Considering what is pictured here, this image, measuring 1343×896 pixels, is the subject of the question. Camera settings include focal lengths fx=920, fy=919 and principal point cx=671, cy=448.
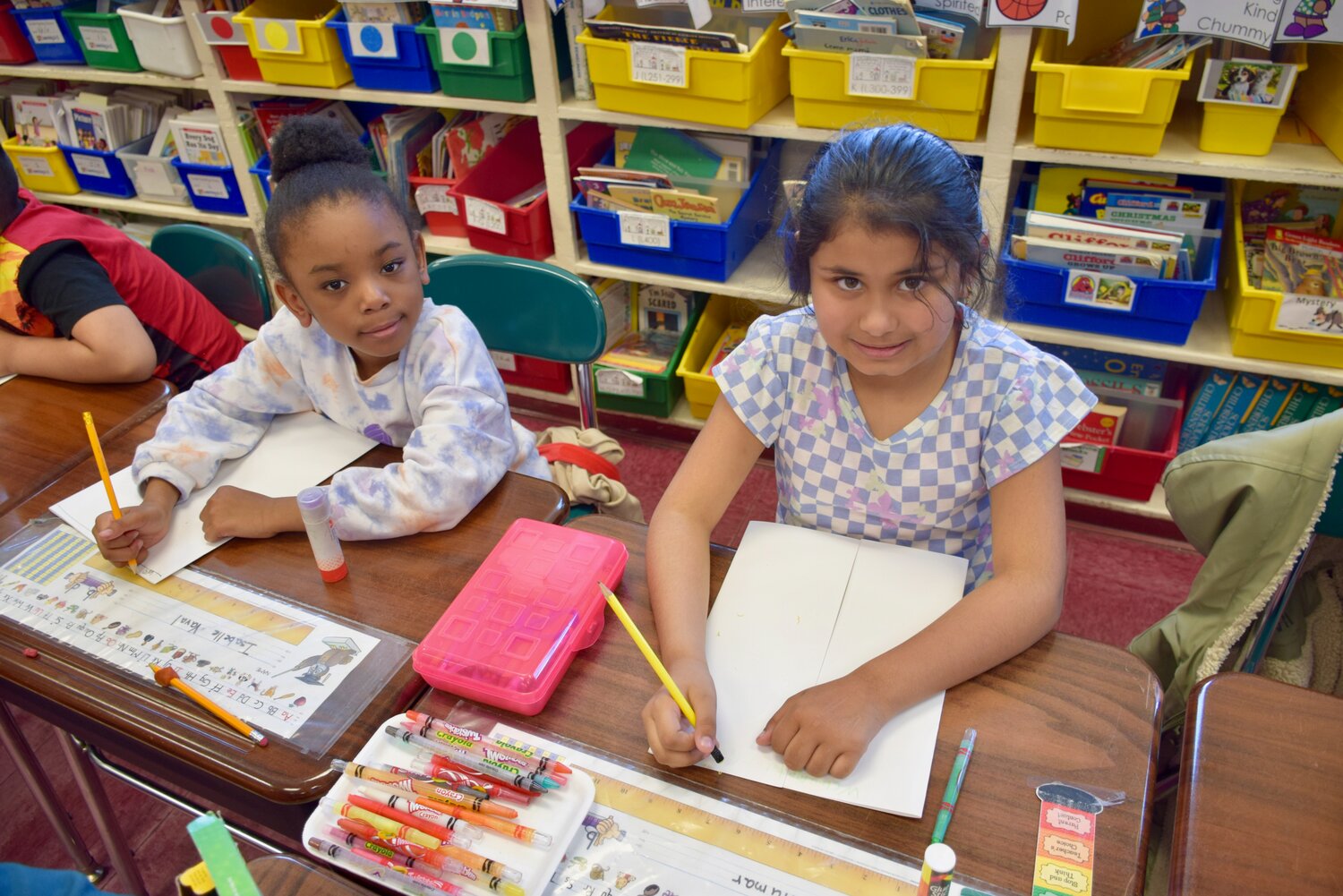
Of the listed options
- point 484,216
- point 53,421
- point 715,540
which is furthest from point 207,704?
point 484,216

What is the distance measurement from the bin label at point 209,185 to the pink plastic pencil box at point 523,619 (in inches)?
85.2

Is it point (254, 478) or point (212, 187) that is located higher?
point (254, 478)

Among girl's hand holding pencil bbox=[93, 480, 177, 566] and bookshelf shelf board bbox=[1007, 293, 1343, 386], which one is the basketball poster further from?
girl's hand holding pencil bbox=[93, 480, 177, 566]

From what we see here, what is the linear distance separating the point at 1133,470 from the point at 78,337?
216 cm

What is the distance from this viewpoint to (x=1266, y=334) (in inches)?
72.7

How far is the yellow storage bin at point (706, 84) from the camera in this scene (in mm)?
1904

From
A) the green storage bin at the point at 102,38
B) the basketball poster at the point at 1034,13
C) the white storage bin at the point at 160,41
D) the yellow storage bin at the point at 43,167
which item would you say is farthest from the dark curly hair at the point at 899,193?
the yellow storage bin at the point at 43,167

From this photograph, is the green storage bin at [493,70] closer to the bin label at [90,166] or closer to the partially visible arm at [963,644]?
the bin label at [90,166]

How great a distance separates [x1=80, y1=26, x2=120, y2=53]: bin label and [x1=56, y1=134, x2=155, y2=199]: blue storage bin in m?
0.30

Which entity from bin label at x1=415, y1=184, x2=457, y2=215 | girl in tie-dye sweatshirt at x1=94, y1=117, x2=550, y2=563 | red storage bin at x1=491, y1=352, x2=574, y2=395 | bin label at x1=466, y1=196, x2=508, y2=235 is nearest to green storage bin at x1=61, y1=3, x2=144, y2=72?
bin label at x1=415, y1=184, x2=457, y2=215

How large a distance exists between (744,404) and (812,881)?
603mm

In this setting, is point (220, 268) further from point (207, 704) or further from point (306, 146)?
point (207, 704)

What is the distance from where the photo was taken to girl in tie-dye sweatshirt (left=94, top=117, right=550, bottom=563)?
1151 mm

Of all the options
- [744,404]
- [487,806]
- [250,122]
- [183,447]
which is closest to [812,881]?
[487,806]
